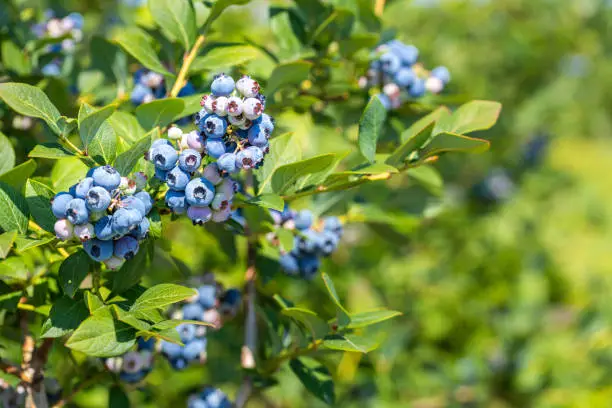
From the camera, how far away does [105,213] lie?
0.79 meters

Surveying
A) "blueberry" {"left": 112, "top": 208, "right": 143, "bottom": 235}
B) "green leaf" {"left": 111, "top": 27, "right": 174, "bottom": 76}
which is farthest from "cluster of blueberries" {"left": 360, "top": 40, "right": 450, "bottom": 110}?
"blueberry" {"left": 112, "top": 208, "right": 143, "bottom": 235}

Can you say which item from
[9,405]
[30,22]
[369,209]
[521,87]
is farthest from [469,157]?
[9,405]

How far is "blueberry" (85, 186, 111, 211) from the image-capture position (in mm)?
749

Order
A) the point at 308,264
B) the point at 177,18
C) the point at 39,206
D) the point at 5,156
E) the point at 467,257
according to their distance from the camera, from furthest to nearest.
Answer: the point at 467,257, the point at 308,264, the point at 177,18, the point at 5,156, the point at 39,206

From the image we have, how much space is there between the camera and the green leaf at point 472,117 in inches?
39.1

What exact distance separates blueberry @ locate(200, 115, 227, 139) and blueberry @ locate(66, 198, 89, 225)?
0.17 meters

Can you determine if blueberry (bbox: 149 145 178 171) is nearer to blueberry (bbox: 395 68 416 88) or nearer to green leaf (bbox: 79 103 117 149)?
green leaf (bbox: 79 103 117 149)

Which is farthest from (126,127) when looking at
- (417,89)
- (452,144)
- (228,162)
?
(417,89)

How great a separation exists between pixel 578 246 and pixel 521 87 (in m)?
3.17

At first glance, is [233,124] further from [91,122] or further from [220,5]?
[220,5]

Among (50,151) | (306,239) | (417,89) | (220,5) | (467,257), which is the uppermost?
(220,5)

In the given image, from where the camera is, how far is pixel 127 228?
0.77m

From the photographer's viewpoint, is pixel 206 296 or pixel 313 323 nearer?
pixel 313 323

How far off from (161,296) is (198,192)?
146 mm
